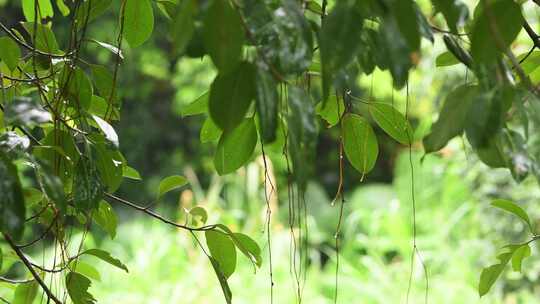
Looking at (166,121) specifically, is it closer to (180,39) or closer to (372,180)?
(372,180)

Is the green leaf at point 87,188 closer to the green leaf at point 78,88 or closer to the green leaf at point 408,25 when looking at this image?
the green leaf at point 78,88

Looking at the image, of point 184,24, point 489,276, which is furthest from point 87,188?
point 489,276

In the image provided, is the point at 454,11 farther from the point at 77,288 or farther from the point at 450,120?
the point at 77,288

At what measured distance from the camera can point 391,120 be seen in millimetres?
640

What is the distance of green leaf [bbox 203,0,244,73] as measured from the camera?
0.36 meters

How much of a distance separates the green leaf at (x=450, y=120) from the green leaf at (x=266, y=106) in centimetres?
11

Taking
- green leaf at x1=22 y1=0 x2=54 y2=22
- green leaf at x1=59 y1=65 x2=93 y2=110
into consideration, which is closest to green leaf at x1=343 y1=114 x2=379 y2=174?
green leaf at x1=59 y1=65 x2=93 y2=110

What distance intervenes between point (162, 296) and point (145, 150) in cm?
292

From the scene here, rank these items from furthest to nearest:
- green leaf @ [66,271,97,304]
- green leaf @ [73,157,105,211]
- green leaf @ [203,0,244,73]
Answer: green leaf @ [66,271,97,304]
green leaf @ [73,157,105,211]
green leaf @ [203,0,244,73]

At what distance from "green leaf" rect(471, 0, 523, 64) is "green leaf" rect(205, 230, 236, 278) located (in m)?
0.31

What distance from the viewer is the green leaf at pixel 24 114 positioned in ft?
1.43

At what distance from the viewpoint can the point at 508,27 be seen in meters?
0.45

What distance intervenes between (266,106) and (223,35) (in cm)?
4

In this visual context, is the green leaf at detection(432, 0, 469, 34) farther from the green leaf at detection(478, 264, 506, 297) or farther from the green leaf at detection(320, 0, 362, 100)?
the green leaf at detection(478, 264, 506, 297)
